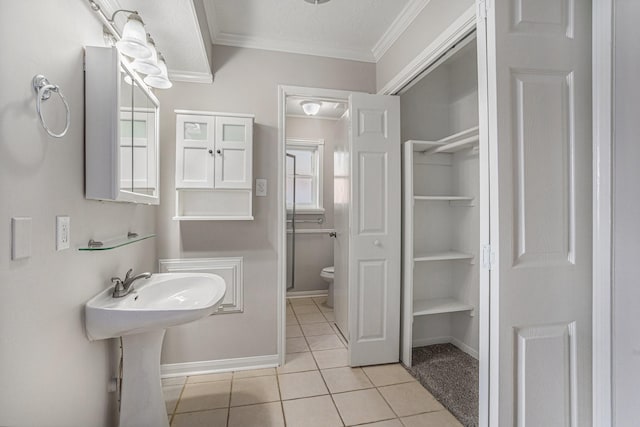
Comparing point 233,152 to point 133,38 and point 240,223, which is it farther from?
A: point 133,38

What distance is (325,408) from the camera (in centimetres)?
179

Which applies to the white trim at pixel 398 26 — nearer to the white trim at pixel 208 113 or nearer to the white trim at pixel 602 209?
the white trim at pixel 602 209

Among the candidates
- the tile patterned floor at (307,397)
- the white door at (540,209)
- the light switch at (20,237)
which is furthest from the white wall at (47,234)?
the white door at (540,209)

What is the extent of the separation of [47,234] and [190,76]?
5.24ft

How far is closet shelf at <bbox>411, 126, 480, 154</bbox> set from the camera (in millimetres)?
2031

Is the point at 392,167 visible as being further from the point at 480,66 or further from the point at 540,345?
the point at 540,345

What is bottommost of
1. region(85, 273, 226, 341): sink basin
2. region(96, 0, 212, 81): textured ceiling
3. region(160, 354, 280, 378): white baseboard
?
region(160, 354, 280, 378): white baseboard

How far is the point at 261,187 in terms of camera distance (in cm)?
225

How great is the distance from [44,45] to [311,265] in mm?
3469

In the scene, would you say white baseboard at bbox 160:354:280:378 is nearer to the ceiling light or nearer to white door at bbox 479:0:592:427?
white door at bbox 479:0:592:427

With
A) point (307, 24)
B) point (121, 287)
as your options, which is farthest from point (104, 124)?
point (307, 24)

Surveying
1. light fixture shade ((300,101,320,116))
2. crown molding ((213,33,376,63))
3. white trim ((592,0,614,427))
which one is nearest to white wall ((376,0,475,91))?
crown molding ((213,33,376,63))

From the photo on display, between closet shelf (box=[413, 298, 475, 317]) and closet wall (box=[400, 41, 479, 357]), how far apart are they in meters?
0.02

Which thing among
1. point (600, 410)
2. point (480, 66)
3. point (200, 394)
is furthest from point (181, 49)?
point (600, 410)
